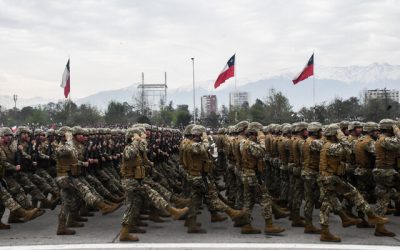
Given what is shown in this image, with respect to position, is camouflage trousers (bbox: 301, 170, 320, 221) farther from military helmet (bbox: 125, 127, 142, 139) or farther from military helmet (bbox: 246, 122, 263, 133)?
military helmet (bbox: 125, 127, 142, 139)

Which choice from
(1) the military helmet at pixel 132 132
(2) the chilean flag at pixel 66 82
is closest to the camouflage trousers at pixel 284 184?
(1) the military helmet at pixel 132 132

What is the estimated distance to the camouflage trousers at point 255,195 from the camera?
8.97 metres

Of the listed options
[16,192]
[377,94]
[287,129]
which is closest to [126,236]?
[16,192]

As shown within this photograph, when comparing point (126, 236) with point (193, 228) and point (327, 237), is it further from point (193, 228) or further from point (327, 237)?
point (327, 237)

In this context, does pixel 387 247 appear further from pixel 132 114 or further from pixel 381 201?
pixel 132 114

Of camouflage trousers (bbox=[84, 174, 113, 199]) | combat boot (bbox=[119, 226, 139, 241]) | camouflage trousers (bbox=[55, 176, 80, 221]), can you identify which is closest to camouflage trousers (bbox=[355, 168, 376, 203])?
combat boot (bbox=[119, 226, 139, 241])

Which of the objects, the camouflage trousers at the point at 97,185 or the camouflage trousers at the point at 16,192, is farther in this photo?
the camouflage trousers at the point at 97,185

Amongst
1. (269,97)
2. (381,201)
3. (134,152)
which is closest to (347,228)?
(381,201)

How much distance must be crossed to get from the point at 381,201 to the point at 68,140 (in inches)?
243

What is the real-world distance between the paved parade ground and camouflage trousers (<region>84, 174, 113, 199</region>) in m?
1.05

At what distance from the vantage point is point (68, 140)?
9.86 m

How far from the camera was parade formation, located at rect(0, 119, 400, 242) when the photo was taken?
8664 millimetres

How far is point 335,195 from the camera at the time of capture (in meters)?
8.56

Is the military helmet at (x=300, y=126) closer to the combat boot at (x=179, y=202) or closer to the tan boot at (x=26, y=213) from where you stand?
the combat boot at (x=179, y=202)
